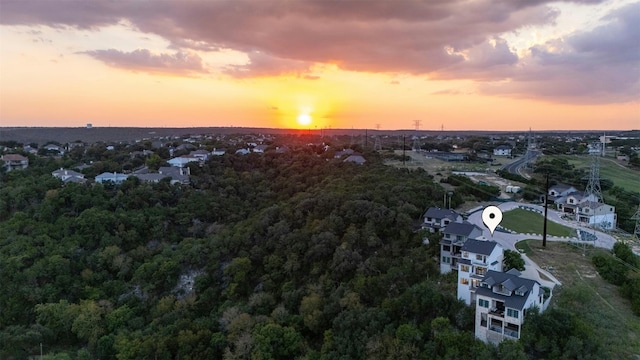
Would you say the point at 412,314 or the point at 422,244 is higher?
the point at 422,244

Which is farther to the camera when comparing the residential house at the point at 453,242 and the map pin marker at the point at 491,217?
the map pin marker at the point at 491,217

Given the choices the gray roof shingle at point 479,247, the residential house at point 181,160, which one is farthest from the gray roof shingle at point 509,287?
the residential house at point 181,160

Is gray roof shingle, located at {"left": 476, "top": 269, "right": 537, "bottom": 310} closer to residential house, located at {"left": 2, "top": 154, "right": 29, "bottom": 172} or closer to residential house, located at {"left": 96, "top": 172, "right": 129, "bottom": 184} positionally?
residential house, located at {"left": 96, "top": 172, "right": 129, "bottom": 184}

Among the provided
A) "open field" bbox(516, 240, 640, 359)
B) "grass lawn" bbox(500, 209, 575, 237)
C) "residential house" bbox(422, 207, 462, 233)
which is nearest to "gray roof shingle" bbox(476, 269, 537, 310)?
"open field" bbox(516, 240, 640, 359)

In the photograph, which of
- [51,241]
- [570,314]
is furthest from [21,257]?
[570,314]

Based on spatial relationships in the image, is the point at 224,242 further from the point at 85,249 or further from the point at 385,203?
the point at 385,203

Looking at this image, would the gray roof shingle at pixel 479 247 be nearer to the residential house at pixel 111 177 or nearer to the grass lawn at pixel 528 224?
the grass lawn at pixel 528 224
